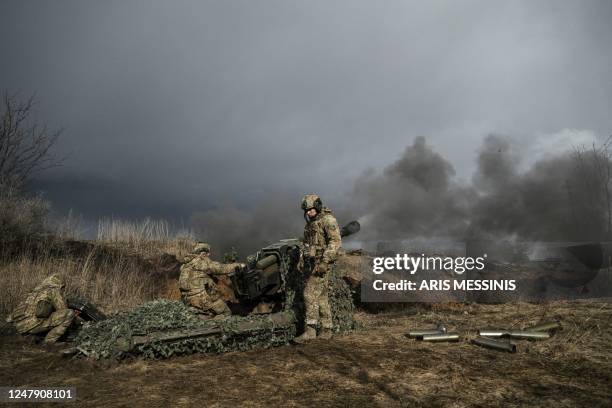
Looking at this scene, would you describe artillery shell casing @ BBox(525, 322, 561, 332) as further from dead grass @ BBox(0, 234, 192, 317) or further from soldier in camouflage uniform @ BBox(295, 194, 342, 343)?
dead grass @ BBox(0, 234, 192, 317)

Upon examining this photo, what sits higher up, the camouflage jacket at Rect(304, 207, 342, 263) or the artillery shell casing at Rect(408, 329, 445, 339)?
the camouflage jacket at Rect(304, 207, 342, 263)

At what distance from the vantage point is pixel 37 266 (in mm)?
12852

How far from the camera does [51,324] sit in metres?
8.69

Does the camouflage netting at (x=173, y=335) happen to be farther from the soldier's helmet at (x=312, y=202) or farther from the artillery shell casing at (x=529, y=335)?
the artillery shell casing at (x=529, y=335)

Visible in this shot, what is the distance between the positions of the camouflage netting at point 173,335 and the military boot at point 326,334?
57 centimetres

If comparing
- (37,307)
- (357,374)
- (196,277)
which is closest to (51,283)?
(37,307)

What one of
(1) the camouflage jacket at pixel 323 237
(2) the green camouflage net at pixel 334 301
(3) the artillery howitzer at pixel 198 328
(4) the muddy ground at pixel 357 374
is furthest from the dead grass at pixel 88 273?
(1) the camouflage jacket at pixel 323 237

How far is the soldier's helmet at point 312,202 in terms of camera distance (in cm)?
837

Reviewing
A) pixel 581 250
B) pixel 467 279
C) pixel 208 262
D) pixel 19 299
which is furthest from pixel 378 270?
pixel 19 299

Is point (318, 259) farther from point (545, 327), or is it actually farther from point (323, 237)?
point (545, 327)

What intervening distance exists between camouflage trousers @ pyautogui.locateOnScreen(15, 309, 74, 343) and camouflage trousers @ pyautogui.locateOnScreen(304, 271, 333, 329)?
5.21 meters

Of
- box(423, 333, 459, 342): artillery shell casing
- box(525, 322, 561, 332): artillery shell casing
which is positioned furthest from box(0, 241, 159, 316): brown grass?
box(525, 322, 561, 332): artillery shell casing

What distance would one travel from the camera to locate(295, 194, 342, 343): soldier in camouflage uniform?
26.3ft

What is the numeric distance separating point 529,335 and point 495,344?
1.00 meters
